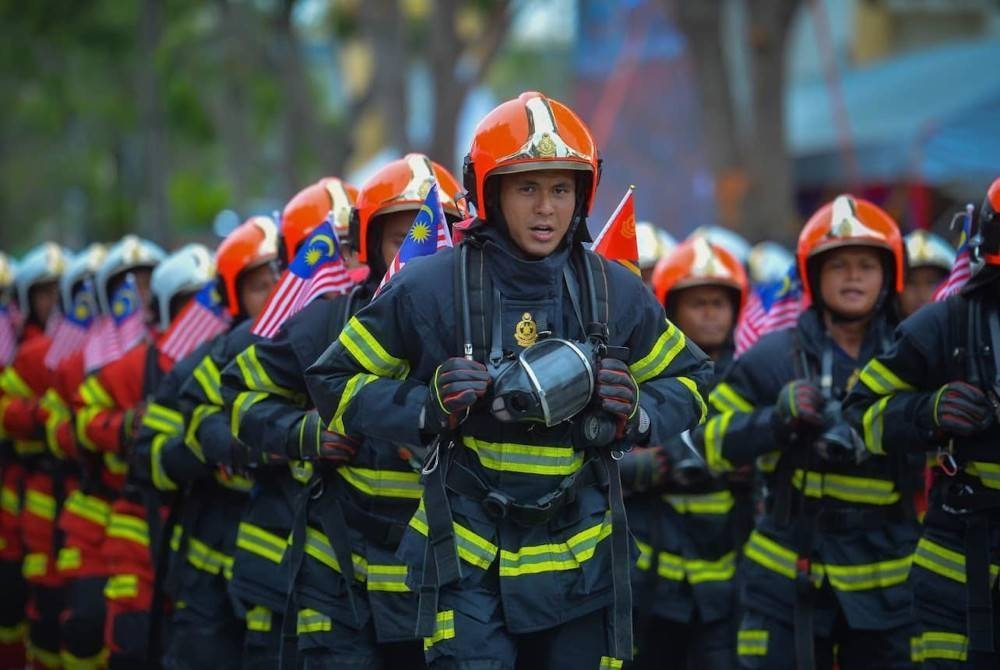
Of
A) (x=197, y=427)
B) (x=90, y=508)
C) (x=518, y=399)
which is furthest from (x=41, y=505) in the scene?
(x=518, y=399)

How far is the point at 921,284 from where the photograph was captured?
988cm

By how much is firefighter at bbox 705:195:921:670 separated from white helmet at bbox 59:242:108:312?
16.9 feet

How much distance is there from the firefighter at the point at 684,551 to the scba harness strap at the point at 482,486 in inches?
88.1

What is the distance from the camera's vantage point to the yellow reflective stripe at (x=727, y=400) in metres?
7.55

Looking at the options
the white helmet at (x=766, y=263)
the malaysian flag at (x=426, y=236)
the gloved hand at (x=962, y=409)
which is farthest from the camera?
Answer: the white helmet at (x=766, y=263)

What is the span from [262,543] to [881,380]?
102 inches

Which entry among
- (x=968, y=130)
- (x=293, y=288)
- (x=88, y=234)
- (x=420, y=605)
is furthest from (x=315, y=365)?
(x=88, y=234)

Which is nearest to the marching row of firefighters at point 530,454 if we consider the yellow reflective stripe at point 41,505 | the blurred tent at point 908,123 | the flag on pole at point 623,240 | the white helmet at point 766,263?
the flag on pole at point 623,240

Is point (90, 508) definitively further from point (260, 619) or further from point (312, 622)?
point (312, 622)

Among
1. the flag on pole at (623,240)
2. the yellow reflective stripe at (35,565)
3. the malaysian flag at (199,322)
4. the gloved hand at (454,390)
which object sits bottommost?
the yellow reflective stripe at (35,565)

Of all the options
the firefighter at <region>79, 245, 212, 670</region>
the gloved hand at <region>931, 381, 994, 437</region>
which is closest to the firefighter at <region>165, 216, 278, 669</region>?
the firefighter at <region>79, 245, 212, 670</region>

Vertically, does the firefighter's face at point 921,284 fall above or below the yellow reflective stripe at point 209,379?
above

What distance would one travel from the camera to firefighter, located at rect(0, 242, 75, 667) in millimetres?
10352

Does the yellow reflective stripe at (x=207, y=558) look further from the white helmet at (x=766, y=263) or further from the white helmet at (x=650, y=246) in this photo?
the white helmet at (x=766, y=263)
